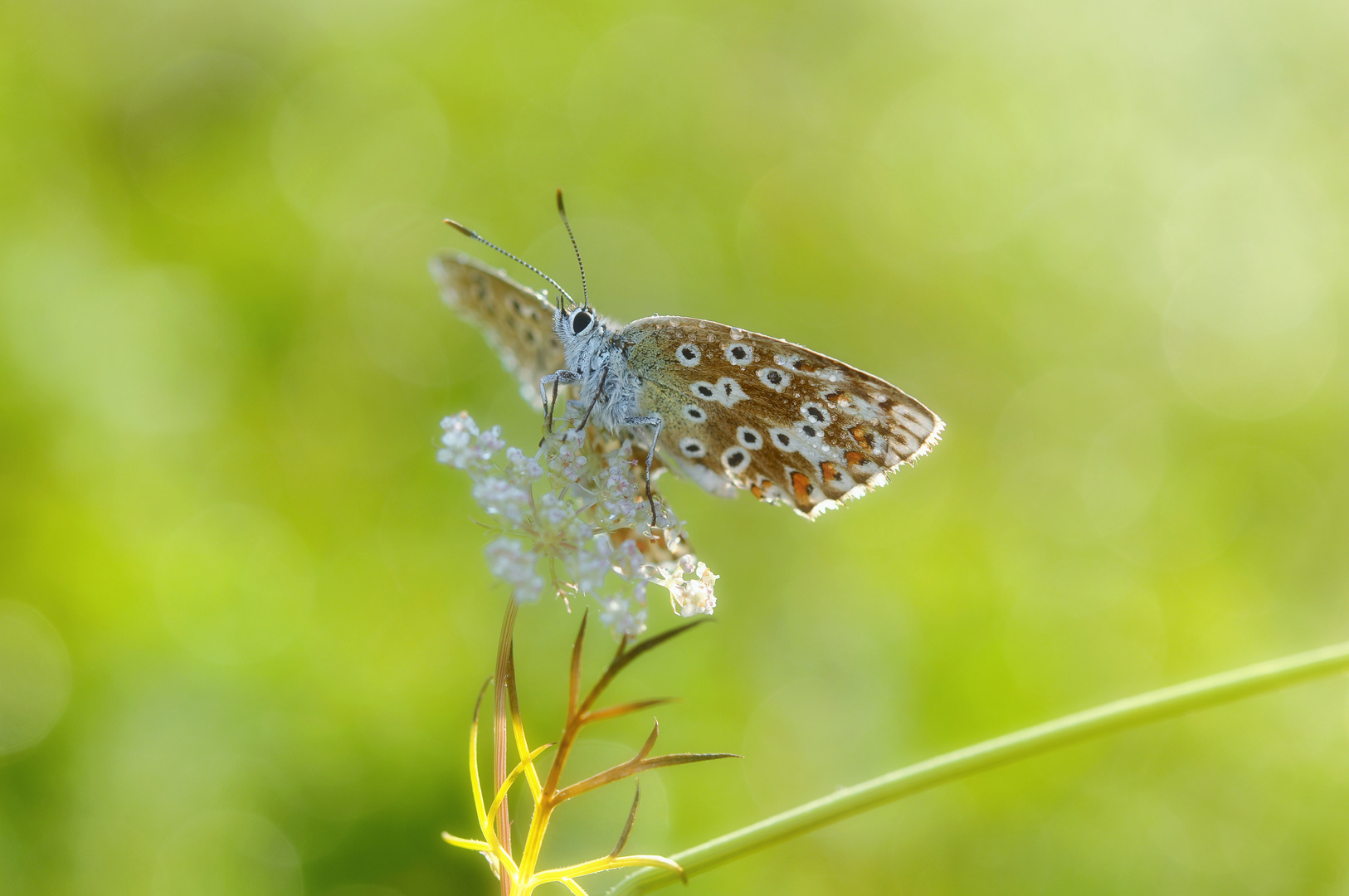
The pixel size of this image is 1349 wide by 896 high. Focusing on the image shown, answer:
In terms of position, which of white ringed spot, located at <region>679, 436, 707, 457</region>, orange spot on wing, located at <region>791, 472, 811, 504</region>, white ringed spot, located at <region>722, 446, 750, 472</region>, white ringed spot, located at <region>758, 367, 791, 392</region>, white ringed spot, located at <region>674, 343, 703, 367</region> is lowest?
orange spot on wing, located at <region>791, 472, 811, 504</region>

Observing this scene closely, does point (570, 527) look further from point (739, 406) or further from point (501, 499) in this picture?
point (739, 406)

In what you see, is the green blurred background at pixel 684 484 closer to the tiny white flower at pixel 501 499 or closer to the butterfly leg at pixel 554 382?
the butterfly leg at pixel 554 382

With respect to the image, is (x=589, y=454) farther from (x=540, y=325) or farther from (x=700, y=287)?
(x=700, y=287)

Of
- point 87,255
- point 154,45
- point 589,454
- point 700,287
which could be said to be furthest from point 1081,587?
point 154,45

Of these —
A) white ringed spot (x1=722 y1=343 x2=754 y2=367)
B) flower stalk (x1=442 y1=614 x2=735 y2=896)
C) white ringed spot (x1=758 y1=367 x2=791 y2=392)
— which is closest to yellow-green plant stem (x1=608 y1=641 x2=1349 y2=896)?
flower stalk (x1=442 y1=614 x2=735 y2=896)

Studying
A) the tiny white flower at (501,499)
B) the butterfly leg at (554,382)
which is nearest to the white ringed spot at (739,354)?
the butterfly leg at (554,382)

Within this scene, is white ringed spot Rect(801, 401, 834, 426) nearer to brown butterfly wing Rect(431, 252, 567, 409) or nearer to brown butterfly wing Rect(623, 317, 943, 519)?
brown butterfly wing Rect(623, 317, 943, 519)
